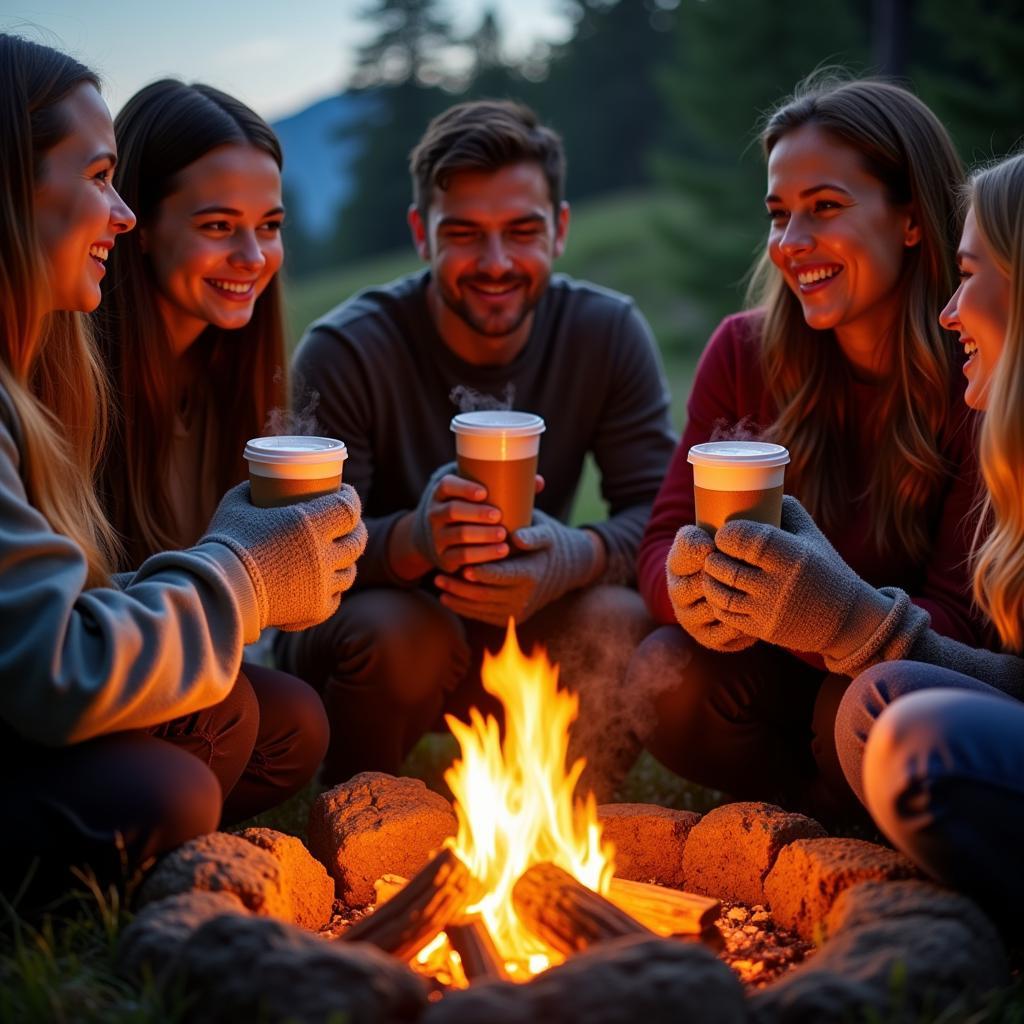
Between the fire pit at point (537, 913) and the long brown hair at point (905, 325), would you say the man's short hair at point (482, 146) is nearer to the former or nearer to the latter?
the long brown hair at point (905, 325)

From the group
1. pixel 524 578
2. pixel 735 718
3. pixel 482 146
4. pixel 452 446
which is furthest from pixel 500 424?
pixel 482 146

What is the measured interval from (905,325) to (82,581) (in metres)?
2.25

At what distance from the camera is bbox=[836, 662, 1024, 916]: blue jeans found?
7.45ft

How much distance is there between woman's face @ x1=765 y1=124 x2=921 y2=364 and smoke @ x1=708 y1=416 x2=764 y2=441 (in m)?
0.36

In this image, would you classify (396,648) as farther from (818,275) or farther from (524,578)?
(818,275)

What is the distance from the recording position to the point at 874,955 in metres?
2.12

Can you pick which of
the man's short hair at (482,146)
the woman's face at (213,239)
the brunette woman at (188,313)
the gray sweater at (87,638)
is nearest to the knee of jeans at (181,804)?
the gray sweater at (87,638)

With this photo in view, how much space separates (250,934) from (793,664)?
2046mm

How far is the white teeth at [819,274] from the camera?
3406 mm

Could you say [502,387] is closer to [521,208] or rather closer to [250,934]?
[521,208]

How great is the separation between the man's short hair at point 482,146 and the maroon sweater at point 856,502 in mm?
Answer: 901

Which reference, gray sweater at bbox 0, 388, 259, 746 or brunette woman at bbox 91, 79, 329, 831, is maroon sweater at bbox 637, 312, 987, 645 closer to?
brunette woman at bbox 91, 79, 329, 831

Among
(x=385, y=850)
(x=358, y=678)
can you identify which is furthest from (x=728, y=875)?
(x=358, y=678)

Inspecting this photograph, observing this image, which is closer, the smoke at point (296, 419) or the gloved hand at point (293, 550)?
the gloved hand at point (293, 550)
